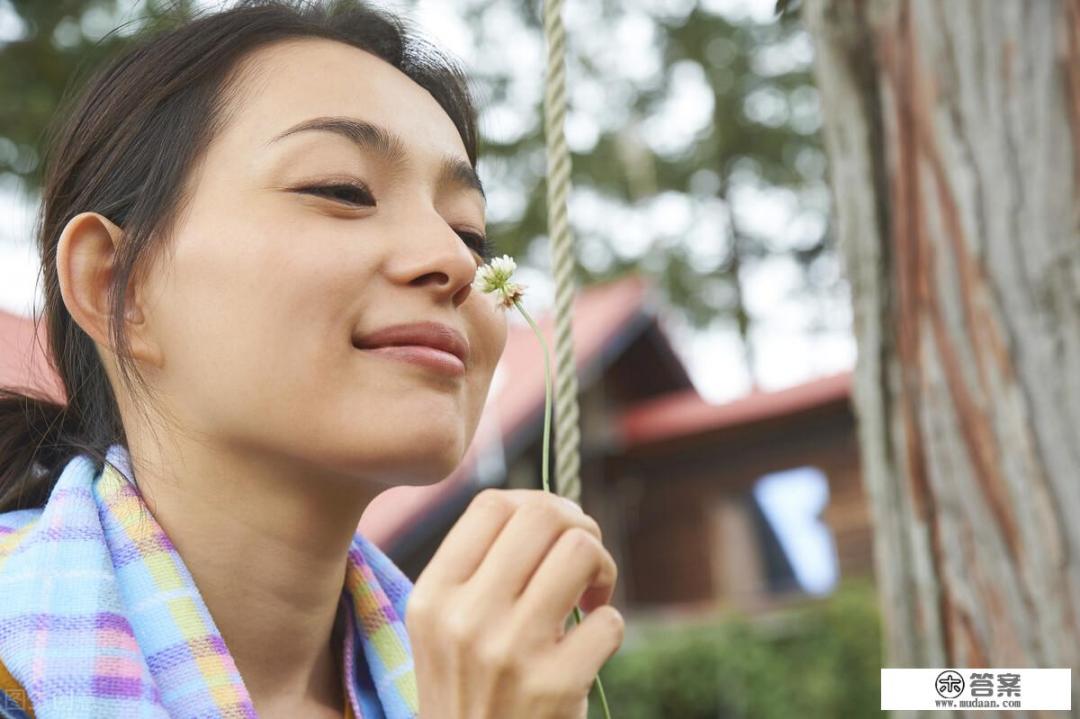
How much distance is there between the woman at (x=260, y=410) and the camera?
104 cm

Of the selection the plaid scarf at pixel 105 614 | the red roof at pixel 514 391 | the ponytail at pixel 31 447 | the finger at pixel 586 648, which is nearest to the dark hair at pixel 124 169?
the ponytail at pixel 31 447

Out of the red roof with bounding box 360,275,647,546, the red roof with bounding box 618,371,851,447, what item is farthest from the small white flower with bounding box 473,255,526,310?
the red roof with bounding box 618,371,851,447

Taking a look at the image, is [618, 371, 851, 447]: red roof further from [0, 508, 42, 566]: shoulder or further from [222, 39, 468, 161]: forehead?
[0, 508, 42, 566]: shoulder

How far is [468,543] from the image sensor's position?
1027 millimetres

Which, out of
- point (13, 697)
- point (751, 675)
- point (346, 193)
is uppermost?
point (346, 193)

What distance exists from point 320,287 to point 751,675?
8.92 meters

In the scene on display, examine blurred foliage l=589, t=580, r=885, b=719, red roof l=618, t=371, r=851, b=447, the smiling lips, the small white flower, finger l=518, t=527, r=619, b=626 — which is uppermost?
the small white flower

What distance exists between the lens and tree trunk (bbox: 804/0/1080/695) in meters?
1.82

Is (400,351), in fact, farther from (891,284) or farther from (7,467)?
(891,284)

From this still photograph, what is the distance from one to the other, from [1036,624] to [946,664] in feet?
0.52

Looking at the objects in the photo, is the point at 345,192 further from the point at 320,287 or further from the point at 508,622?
the point at 508,622

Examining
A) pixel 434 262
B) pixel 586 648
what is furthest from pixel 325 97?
pixel 586 648

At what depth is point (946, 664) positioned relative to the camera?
1.86 metres

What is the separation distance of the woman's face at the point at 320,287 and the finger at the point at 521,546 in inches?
8.4
